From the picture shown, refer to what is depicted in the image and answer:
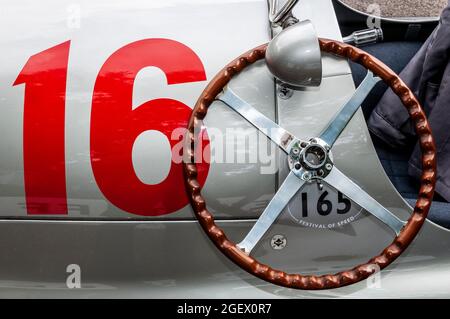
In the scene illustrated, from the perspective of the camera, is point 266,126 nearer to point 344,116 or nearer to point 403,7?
point 344,116

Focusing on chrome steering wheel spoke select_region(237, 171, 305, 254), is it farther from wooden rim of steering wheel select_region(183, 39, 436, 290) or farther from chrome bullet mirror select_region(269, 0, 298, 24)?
chrome bullet mirror select_region(269, 0, 298, 24)

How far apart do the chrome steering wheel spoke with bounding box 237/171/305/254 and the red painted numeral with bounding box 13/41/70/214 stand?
429mm

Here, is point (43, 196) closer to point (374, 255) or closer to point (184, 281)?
point (184, 281)

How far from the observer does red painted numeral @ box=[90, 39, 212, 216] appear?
138 centimetres

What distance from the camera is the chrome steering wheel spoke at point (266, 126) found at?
1357 mm

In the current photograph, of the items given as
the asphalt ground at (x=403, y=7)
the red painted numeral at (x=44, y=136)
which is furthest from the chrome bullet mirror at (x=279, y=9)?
the asphalt ground at (x=403, y=7)

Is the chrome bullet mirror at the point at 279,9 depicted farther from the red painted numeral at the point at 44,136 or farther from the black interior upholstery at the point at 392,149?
the black interior upholstery at the point at 392,149

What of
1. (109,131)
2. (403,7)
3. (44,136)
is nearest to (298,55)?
(109,131)

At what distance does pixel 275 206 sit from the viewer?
1354 millimetres

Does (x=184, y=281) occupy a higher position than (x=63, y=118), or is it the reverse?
(x=63, y=118)

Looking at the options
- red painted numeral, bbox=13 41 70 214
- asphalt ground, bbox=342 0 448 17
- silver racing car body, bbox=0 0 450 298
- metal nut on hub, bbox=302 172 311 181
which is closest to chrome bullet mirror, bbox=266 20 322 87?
silver racing car body, bbox=0 0 450 298

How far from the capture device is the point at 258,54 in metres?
1.38
